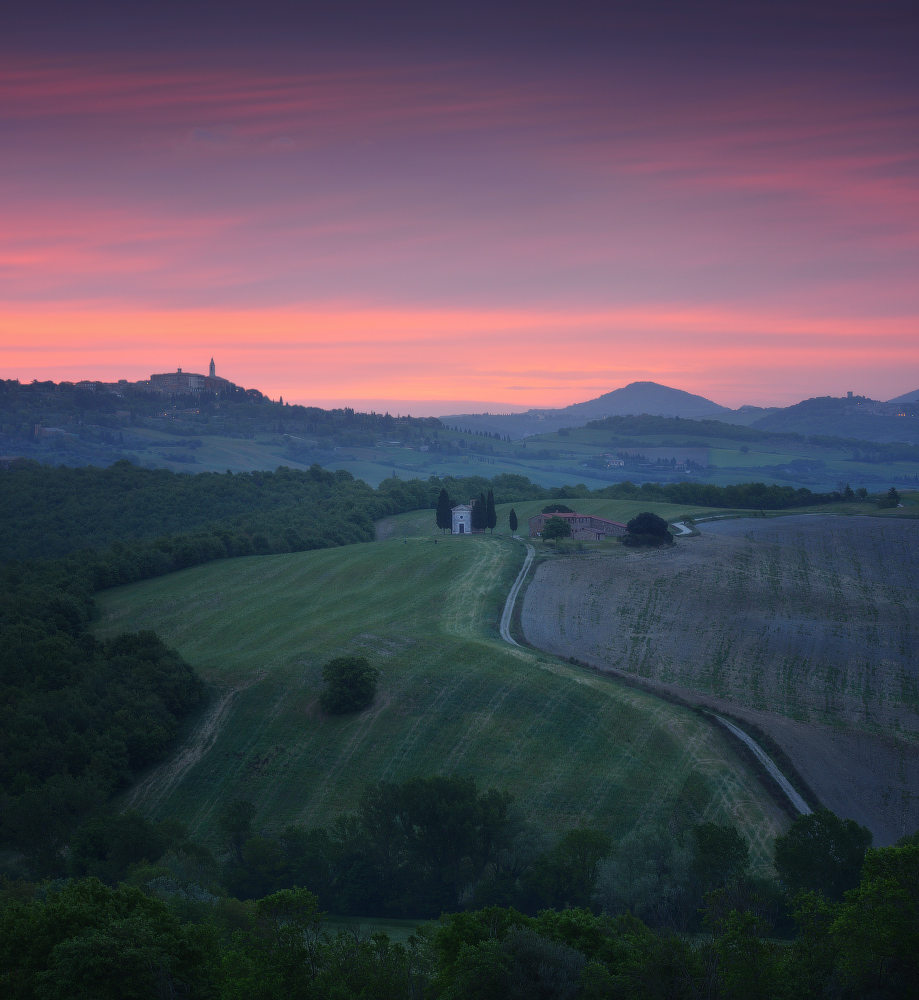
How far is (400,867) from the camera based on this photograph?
37375mm

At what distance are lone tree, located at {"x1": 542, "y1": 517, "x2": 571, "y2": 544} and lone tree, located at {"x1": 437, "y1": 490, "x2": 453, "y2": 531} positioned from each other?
21.8m

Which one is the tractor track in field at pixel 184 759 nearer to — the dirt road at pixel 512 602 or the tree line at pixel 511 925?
the tree line at pixel 511 925

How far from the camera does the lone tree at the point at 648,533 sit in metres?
91.1

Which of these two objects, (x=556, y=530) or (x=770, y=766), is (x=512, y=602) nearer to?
(x=556, y=530)

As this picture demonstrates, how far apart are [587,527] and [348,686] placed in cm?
5740

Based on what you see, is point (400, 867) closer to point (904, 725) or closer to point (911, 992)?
point (911, 992)

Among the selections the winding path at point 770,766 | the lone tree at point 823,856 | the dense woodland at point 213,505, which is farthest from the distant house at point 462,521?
the lone tree at point 823,856

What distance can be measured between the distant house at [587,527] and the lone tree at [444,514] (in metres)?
14.9

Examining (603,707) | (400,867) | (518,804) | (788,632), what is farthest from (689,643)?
(400,867)

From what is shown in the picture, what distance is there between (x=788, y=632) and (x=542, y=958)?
52.8 metres

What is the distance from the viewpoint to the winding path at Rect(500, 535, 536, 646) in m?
66.5

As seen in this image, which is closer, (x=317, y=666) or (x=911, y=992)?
(x=911, y=992)

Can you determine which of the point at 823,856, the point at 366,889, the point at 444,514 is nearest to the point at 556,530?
the point at 444,514

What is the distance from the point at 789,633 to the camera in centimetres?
6462
